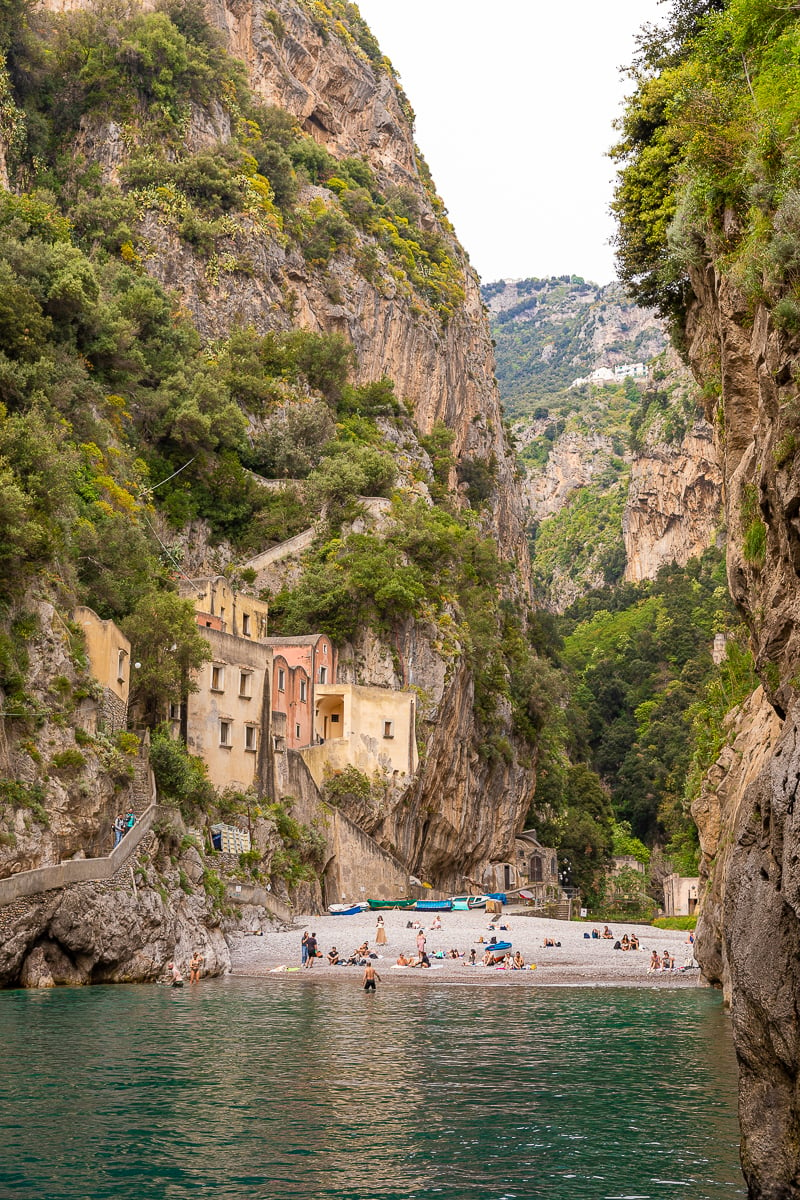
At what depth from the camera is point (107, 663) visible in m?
38.4

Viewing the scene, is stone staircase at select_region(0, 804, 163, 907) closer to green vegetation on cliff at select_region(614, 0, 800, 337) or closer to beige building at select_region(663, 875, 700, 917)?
green vegetation on cliff at select_region(614, 0, 800, 337)

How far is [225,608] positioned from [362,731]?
883 cm

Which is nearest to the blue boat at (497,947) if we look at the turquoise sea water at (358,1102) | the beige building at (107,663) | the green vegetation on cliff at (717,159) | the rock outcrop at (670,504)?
the turquoise sea water at (358,1102)

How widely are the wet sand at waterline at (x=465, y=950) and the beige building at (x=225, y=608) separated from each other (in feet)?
42.4

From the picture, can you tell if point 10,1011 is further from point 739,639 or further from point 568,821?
point 568,821

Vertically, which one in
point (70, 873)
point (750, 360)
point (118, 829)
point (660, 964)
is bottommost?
point (660, 964)

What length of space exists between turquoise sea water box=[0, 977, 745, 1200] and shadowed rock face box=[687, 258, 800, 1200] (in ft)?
8.94

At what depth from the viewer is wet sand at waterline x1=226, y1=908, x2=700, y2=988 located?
3625 cm

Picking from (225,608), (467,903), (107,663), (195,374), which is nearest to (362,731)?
(225,608)

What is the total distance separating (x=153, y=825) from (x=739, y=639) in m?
18.7

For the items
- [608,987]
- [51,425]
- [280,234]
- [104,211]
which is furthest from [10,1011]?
[280,234]

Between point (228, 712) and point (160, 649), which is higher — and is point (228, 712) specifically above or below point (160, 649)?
below

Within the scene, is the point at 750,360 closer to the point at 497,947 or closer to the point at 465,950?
the point at 497,947

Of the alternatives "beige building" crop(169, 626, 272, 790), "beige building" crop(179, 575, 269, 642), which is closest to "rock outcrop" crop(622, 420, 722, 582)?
"beige building" crop(179, 575, 269, 642)
